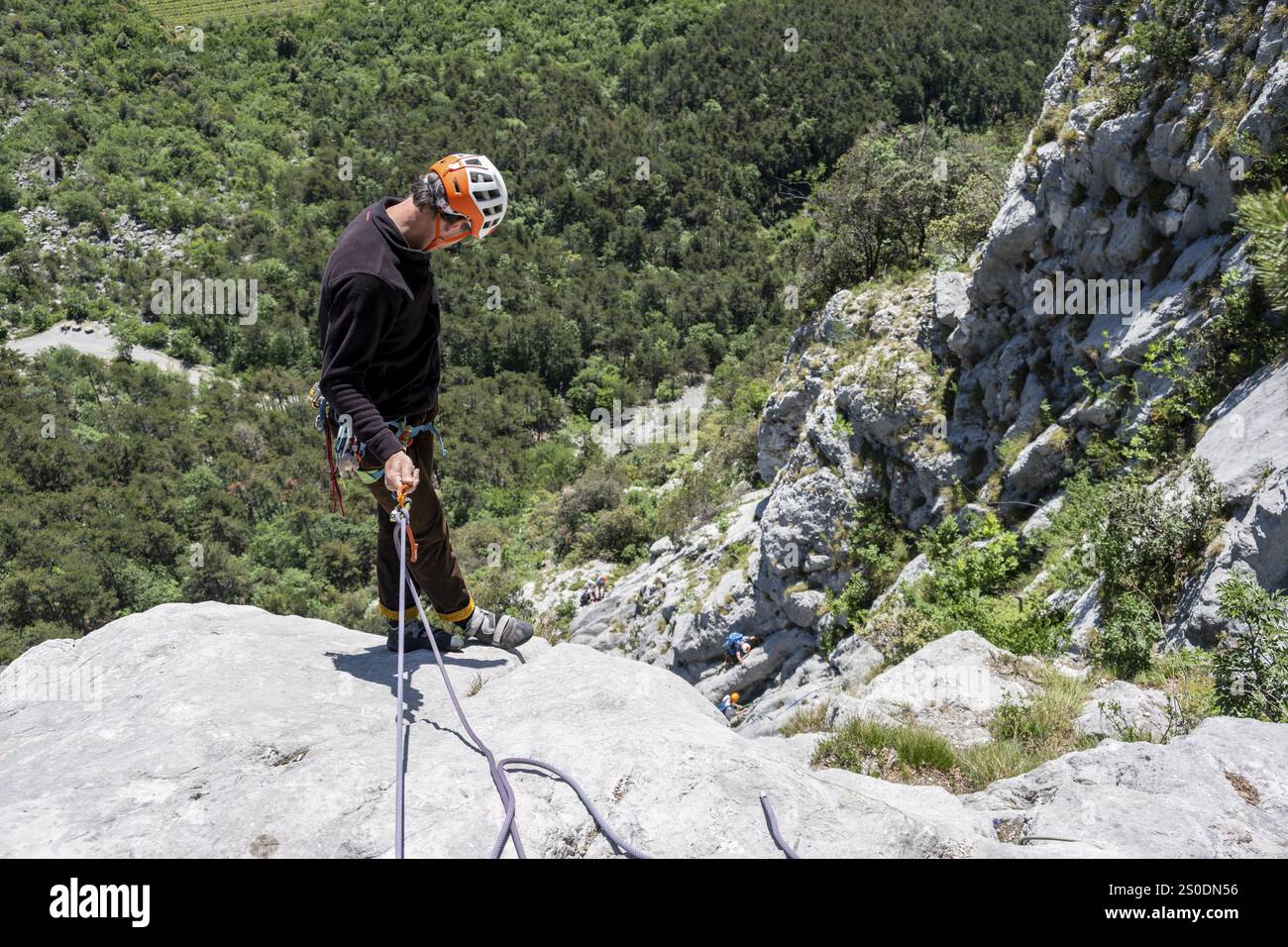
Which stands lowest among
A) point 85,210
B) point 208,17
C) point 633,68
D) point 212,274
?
point 212,274

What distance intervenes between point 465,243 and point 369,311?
4297cm

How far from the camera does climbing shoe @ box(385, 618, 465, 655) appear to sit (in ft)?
16.5

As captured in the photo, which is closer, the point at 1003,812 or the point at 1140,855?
the point at 1140,855

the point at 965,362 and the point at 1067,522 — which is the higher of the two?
the point at 965,362

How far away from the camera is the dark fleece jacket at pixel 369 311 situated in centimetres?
391

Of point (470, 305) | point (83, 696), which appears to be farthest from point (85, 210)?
point (83, 696)

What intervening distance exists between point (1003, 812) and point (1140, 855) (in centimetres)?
74

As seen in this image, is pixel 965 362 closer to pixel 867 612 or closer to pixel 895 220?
pixel 867 612

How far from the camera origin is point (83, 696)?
403 cm

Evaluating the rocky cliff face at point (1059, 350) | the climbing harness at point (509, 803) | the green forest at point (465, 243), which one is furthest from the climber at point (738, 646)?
the climbing harness at point (509, 803)

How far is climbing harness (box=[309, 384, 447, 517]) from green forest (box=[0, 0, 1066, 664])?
14521mm

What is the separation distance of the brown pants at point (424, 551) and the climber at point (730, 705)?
10063 mm

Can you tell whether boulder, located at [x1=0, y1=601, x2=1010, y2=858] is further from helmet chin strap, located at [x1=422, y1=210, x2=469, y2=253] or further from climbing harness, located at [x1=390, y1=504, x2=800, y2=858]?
helmet chin strap, located at [x1=422, y1=210, x2=469, y2=253]

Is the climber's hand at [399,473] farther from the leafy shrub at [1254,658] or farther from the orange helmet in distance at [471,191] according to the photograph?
the leafy shrub at [1254,658]
